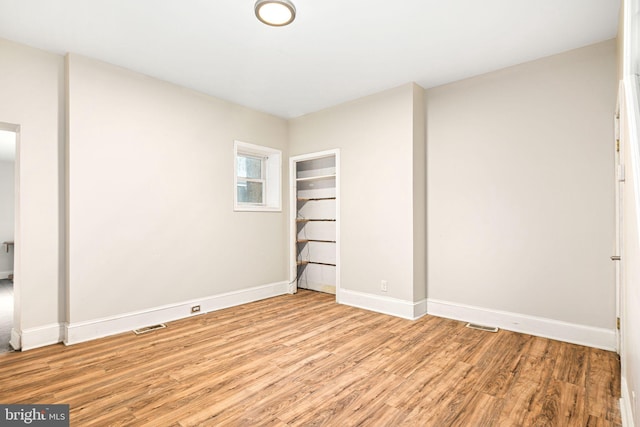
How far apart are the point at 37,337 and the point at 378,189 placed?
3695 mm

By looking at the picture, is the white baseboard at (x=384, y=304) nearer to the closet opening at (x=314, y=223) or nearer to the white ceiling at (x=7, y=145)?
the closet opening at (x=314, y=223)

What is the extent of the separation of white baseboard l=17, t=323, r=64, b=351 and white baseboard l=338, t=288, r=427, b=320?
303cm

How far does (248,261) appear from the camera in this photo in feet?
14.8

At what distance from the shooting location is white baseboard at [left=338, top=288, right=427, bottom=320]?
371cm

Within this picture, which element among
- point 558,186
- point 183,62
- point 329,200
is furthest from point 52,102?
point 558,186

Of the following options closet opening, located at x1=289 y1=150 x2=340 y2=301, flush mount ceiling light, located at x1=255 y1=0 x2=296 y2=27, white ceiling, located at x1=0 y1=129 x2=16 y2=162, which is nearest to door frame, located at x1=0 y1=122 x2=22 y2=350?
flush mount ceiling light, located at x1=255 y1=0 x2=296 y2=27

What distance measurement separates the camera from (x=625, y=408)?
5.97 feet

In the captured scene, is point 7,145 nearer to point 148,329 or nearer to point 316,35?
point 148,329

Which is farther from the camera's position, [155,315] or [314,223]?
[314,223]

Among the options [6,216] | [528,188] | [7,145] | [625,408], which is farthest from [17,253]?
[6,216]

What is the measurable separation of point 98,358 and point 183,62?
2.79m

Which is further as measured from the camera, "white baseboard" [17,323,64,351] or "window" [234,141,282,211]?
"window" [234,141,282,211]

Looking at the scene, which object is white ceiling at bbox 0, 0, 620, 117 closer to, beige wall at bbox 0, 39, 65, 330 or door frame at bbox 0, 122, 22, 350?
beige wall at bbox 0, 39, 65, 330

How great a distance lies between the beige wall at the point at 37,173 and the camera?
9.21ft
